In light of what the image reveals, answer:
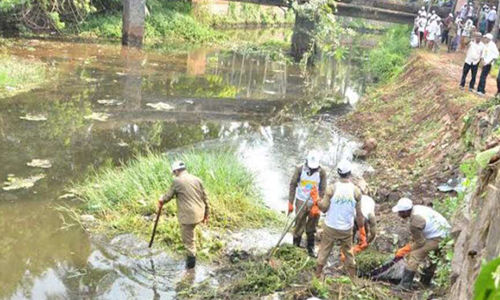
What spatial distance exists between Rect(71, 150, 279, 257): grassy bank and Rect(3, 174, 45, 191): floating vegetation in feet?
3.19

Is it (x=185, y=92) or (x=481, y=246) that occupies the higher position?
(x=481, y=246)

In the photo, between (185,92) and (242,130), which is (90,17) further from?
(242,130)

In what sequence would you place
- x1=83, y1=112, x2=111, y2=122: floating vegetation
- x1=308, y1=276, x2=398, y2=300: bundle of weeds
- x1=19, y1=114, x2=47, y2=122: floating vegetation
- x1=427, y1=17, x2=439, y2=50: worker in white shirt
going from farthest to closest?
x1=427, y1=17, x2=439, y2=50: worker in white shirt → x1=83, y1=112, x2=111, y2=122: floating vegetation → x1=19, y1=114, x2=47, y2=122: floating vegetation → x1=308, y1=276, x2=398, y2=300: bundle of weeds

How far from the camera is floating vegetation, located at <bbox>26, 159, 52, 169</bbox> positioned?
11.2 meters

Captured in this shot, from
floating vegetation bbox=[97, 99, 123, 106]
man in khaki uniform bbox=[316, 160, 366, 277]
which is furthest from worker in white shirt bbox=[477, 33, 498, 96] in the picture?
floating vegetation bbox=[97, 99, 123, 106]

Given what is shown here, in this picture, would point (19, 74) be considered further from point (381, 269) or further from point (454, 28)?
point (454, 28)

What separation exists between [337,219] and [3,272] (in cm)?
463

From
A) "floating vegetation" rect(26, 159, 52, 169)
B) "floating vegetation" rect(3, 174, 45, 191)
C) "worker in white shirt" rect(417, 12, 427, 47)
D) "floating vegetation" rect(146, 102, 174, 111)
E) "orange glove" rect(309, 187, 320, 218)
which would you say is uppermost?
"worker in white shirt" rect(417, 12, 427, 47)

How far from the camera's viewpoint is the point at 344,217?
6660 mm

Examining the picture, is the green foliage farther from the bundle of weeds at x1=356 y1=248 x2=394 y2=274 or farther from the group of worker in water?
the bundle of weeds at x1=356 y1=248 x2=394 y2=274

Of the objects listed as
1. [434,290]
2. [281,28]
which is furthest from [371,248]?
[281,28]

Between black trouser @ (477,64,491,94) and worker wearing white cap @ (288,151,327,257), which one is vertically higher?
black trouser @ (477,64,491,94)

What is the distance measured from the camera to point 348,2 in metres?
28.5

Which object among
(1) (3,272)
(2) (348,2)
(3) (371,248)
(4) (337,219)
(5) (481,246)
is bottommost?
(1) (3,272)
